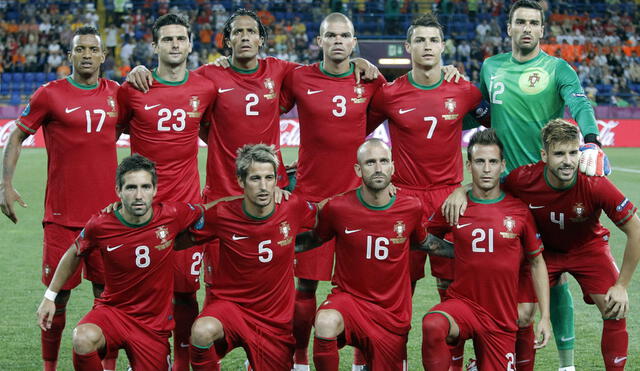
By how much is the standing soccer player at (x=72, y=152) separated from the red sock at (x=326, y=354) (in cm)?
147

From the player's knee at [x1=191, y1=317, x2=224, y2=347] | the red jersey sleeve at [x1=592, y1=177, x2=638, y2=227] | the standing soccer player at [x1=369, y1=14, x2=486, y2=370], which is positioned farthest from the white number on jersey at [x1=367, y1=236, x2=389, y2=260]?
the red jersey sleeve at [x1=592, y1=177, x2=638, y2=227]

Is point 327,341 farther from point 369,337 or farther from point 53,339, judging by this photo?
Answer: point 53,339

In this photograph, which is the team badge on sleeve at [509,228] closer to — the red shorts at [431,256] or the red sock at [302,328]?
the red shorts at [431,256]

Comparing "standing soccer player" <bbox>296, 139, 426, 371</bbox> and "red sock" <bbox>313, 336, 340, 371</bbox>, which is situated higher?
"standing soccer player" <bbox>296, 139, 426, 371</bbox>

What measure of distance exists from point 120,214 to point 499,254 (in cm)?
208

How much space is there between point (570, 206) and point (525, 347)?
32.9 inches

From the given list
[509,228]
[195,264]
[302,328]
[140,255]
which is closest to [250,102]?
[195,264]

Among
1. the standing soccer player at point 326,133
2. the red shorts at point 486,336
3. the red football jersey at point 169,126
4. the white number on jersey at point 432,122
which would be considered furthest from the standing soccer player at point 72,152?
the red shorts at point 486,336

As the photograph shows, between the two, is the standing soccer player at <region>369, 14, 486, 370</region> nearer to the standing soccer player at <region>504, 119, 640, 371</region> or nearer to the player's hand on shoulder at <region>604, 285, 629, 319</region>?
the standing soccer player at <region>504, 119, 640, 371</region>

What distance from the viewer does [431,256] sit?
5.07 metres

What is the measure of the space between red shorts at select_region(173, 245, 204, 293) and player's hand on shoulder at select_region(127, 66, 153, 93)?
1.03m

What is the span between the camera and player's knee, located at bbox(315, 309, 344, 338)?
4414 mm

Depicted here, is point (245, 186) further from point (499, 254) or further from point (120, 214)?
point (499, 254)

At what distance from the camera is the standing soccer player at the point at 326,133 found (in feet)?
17.1
